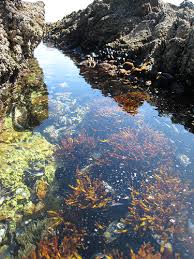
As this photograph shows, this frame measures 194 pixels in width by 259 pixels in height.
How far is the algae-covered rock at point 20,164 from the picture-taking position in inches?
221

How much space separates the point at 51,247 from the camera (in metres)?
4.80

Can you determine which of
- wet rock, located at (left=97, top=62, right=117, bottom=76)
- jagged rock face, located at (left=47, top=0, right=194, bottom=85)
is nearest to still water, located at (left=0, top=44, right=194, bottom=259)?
jagged rock face, located at (left=47, top=0, right=194, bottom=85)

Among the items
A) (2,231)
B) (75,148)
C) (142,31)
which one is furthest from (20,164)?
(142,31)

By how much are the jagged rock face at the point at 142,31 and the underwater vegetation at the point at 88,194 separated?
26.9ft

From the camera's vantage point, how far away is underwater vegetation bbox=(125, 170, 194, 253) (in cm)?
540

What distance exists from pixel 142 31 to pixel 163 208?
1466 centimetres

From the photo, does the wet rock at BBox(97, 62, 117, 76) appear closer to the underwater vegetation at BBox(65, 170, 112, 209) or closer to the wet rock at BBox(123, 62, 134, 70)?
the wet rock at BBox(123, 62, 134, 70)

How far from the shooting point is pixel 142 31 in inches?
722

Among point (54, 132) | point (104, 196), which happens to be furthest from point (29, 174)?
point (54, 132)

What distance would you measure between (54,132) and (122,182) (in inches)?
112

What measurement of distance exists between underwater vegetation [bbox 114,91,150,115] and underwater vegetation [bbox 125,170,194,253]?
4.26 metres

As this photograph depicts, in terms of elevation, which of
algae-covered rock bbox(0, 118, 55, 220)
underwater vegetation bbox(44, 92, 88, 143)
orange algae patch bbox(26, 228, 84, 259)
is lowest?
underwater vegetation bbox(44, 92, 88, 143)

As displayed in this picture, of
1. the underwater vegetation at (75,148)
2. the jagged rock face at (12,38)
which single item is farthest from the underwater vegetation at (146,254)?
the jagged rock face at (12,38)

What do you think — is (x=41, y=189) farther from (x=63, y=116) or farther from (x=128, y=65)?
(x=128, y=65)
